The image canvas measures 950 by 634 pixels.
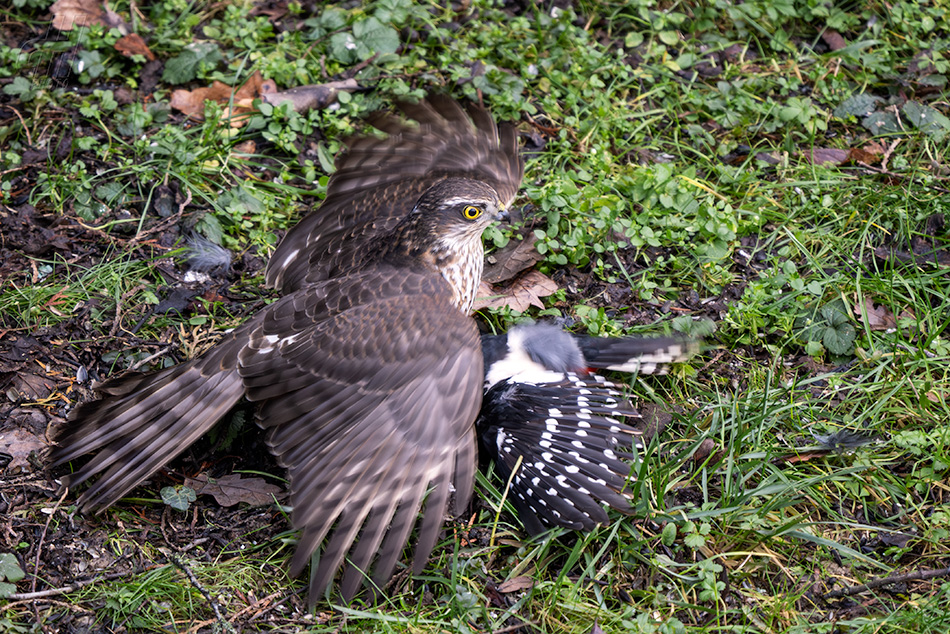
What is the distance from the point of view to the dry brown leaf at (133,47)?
5828mm

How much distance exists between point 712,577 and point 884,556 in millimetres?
837

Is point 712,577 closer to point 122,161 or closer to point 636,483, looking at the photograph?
point 636,483

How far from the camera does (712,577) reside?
140 inches

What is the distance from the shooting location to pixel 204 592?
137 inches

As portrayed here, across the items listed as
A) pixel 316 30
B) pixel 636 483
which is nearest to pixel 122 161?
pixel 316 30

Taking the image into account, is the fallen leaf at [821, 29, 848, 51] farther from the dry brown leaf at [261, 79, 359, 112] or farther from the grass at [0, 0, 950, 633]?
the dry brown leaf at [261, 79, 359, 112]

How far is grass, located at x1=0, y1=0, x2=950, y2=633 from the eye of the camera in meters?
3.60

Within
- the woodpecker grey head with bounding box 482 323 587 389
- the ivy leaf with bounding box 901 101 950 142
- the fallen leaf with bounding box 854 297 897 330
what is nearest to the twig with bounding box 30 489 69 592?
the woodpecker grey head with bounding box 482 323 587 389

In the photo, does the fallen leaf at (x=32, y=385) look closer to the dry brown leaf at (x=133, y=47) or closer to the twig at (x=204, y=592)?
the twig at (x=204, y=592)

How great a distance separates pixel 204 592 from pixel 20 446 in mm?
1234

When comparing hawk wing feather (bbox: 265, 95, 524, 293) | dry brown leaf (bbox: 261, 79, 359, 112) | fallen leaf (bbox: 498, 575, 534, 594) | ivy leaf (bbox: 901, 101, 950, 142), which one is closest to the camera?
fallen leaf (bbox: 498, 575, 534, 594)

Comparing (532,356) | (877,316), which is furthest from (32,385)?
(877,316)

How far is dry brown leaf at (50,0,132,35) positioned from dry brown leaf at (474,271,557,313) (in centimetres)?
333

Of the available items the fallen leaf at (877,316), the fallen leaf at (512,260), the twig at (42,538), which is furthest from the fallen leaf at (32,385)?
the fallen leaf at (877,316)
